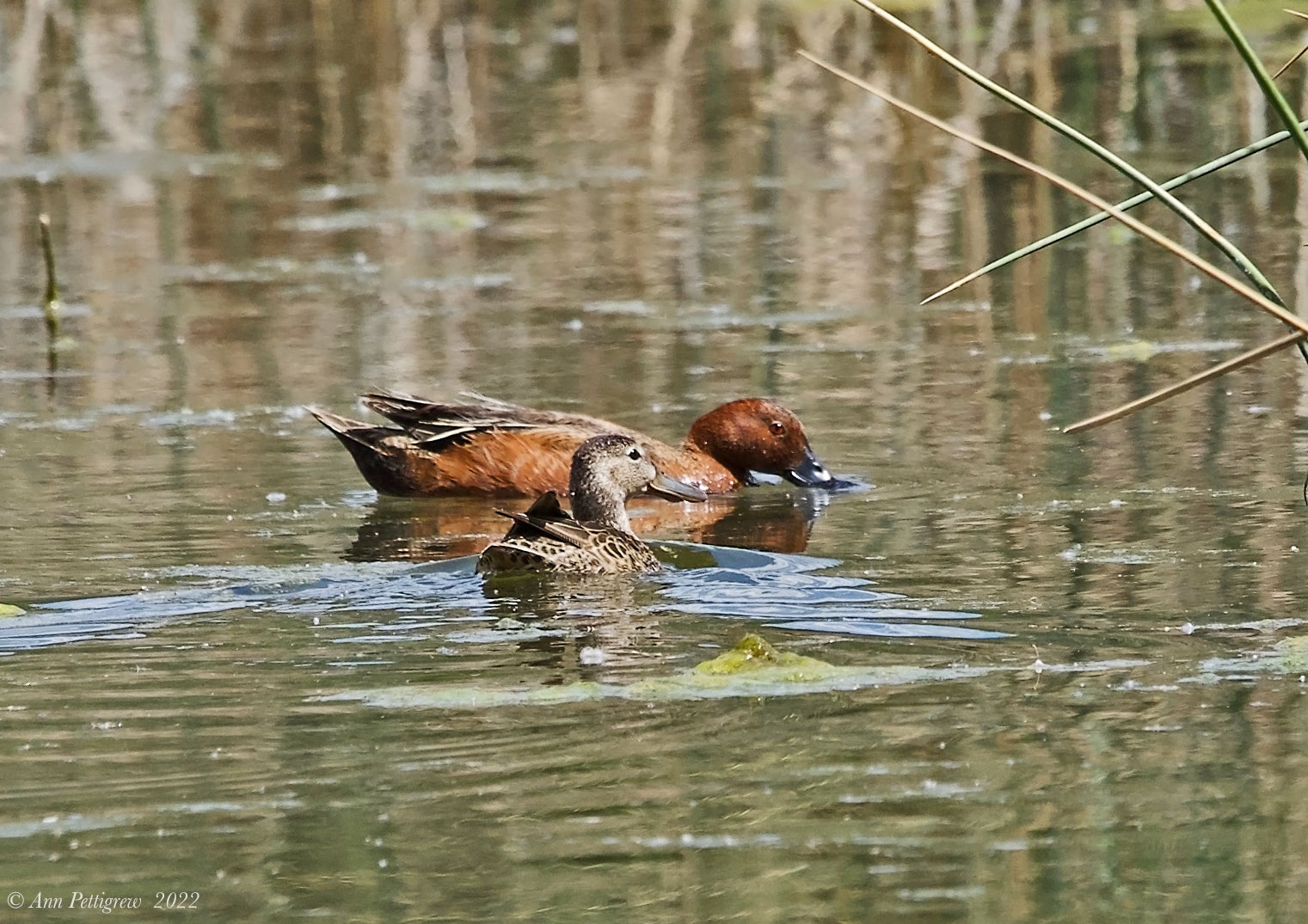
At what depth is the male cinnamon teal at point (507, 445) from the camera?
30.5 ft

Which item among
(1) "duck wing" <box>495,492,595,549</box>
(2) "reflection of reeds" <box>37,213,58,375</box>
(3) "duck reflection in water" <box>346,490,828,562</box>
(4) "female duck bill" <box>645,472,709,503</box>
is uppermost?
(2) "reflection of reeds" <box>37,213,58,375</box>

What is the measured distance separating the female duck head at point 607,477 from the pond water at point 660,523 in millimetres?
332

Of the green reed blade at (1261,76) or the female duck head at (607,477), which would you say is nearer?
the green reed blade at (1261,76)

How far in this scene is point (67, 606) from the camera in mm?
6836

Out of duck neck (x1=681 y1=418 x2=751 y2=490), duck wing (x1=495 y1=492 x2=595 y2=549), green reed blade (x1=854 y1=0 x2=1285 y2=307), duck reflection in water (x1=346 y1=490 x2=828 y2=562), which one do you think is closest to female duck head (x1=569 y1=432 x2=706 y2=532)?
duck reflection in water (x1=346 y1=490 x2=828 y2=562)

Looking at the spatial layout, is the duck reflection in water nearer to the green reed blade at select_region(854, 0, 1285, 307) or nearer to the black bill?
the black bill

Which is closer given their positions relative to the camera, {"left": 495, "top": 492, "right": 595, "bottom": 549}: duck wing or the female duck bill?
{"left": 495, "top": 492, "right": 595, "bottom": 549}: duck wing

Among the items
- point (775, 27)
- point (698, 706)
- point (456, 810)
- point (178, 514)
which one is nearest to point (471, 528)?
point (178, 514)

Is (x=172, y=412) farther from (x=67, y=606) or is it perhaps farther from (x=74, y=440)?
(x=67, y=606)

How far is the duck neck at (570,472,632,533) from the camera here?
8.34 meters

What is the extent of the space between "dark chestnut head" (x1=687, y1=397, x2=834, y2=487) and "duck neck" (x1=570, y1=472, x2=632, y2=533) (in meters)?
0.98

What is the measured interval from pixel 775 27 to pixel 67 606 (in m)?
17.1

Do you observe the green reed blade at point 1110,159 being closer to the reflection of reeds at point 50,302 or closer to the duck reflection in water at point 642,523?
the duck reflection in water at point 642,523

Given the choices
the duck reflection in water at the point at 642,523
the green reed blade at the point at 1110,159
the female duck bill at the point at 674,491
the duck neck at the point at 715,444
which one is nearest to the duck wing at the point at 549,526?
the duck reflection in water at the point at 642,523
